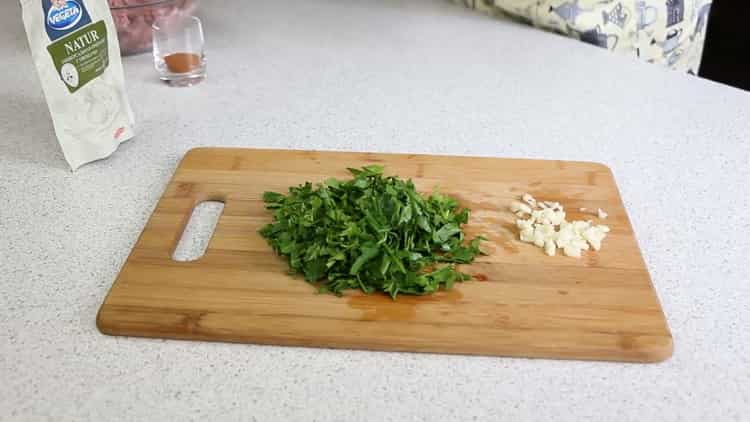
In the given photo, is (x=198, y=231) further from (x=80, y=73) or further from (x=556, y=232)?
(x=556, y=232)

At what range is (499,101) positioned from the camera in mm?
1555

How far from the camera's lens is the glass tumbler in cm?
156

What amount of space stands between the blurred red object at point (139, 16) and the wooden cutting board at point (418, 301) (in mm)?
592

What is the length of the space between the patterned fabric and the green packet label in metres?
0.95

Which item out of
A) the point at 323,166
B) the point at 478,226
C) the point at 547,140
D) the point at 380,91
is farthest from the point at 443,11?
the point at 478,226

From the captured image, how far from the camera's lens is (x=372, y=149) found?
137 centimetres

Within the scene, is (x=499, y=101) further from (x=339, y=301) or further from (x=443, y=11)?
(x=339, y=301)

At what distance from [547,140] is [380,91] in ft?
1.18

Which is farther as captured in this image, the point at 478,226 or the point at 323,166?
the point at 323,166

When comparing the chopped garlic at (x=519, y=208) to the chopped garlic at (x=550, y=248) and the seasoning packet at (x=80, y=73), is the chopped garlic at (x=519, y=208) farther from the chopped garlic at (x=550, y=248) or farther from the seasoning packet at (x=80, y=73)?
the seasoning packet at (x=80, y=73)

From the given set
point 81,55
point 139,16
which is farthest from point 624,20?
point 81,55

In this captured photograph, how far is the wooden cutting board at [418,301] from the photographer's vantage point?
917mm

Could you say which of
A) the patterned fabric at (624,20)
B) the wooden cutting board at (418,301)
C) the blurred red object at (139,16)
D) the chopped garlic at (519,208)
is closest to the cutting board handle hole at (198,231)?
the wooden cutting board at (418,301)

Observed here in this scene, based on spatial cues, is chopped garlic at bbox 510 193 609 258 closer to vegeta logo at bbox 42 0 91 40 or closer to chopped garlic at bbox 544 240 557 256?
chopped garlic at bbox 544 240 557 256
